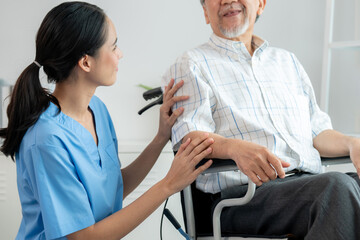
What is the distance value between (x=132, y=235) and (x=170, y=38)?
1056mm

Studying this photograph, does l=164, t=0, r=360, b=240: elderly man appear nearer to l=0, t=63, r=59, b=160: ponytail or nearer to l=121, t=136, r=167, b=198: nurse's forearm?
l=121, t=136, r=167, b=198: nurse's forearm

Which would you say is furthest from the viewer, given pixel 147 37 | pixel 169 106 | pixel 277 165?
pixel 147 37

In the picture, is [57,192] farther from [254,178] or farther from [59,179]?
[254,178]

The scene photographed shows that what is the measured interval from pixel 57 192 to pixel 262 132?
591 mm

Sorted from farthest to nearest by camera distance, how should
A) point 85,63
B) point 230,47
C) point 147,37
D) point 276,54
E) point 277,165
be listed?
point 147,37
point 276,54
point 230,47
point 85,63
point 277,165

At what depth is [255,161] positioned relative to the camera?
95 cm

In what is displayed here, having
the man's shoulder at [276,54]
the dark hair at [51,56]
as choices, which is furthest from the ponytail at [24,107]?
the man's shoulder at [276,54]

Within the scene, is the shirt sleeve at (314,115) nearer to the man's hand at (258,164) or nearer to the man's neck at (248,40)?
the man's neck at (248,40)

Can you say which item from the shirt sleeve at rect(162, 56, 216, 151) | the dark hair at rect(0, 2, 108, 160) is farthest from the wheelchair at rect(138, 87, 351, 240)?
the dark hair at rect(0, 2, 108, 160)

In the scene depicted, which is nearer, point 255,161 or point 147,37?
point 255,161

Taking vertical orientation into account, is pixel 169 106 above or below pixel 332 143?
above

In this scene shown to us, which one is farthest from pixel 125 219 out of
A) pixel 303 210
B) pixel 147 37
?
pixel 147 37

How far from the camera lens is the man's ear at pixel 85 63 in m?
1.13

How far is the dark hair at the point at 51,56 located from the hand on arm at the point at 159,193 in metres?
0.31
